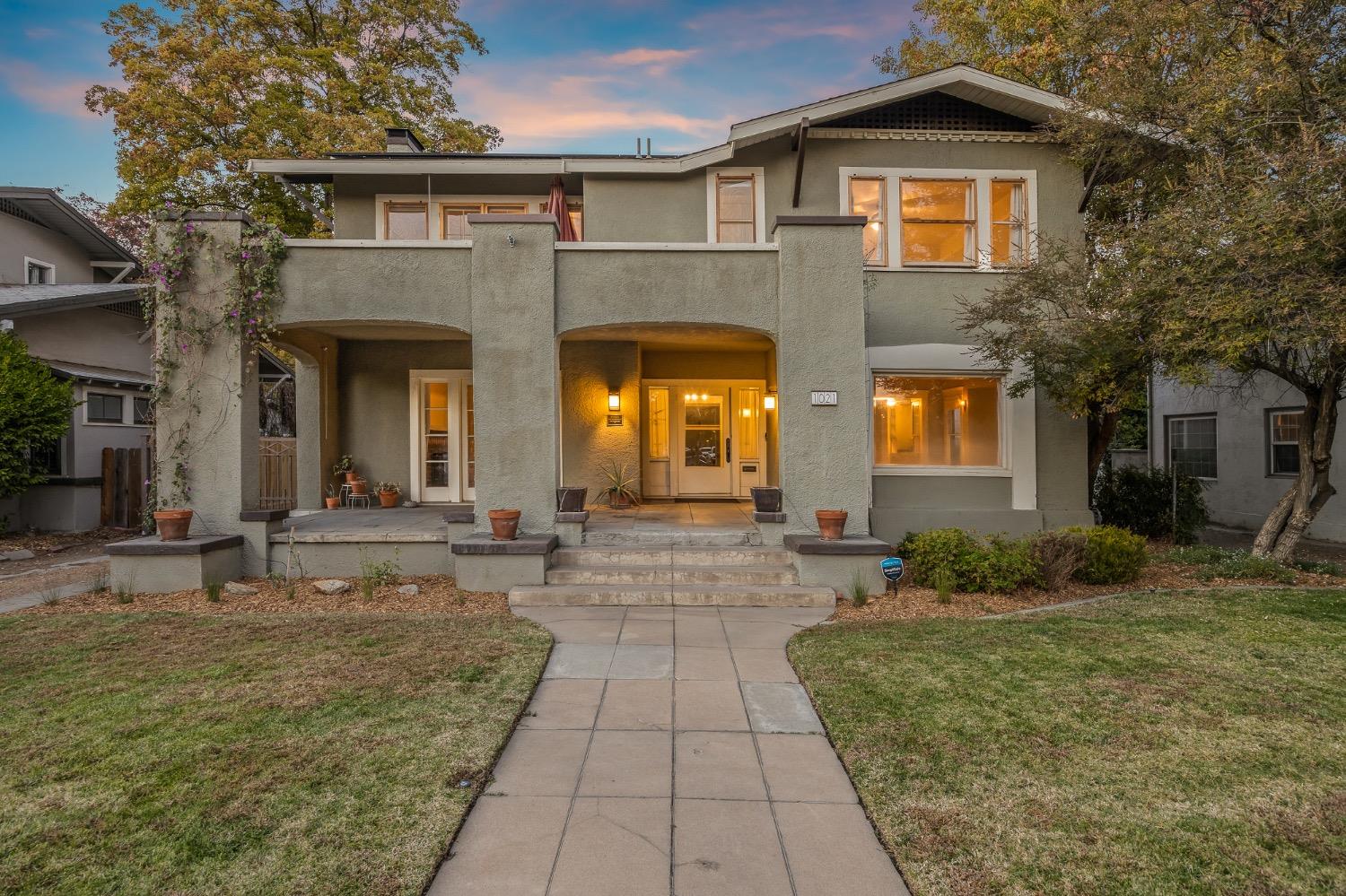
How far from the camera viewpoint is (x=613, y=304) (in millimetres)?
8109

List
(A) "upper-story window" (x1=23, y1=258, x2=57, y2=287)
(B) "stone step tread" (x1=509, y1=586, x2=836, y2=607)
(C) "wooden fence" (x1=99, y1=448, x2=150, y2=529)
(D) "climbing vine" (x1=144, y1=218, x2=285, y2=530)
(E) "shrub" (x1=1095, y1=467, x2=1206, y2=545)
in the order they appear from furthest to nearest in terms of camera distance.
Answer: (A) "upper-story window" (x1=23, y1=258, x2=57, y2=287), (C) "wooden fence" (x1=99, y1=448, x2=150, y2=529), (E) "shrub" (x1=1095, y1=467, x2=1206, y2=545), (D) "climbing vine" (x1=144, y1=218, x2=285, y2=530), (B) "stone step tread" (x1=509, y1=586, x2=836, y2=607)

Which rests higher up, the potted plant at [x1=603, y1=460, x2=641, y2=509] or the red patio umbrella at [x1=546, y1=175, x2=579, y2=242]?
the red patio umbrella at [x1=546, y1=175, x2=579, y2=242]

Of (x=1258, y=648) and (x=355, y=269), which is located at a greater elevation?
(x=355, y=269)

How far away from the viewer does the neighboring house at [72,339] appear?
1211 cm

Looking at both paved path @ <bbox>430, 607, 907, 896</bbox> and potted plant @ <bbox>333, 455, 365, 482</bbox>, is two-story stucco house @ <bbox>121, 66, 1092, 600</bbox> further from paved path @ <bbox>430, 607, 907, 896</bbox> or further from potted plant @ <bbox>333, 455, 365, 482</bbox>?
paved path @ <bbox>430, 607, 907, 896</bbox>

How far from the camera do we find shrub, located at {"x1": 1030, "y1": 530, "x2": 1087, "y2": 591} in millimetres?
7418

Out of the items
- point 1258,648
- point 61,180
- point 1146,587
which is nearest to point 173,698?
point 1258,648

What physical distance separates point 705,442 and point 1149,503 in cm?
783

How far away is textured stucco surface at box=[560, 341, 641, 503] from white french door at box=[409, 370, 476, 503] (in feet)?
6.01

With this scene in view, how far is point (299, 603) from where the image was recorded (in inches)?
275

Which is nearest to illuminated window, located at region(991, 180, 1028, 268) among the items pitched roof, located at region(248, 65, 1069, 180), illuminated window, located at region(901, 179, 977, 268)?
illuminated window, located at region(901, 179, 977, 268)

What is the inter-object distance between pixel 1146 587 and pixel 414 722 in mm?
8151

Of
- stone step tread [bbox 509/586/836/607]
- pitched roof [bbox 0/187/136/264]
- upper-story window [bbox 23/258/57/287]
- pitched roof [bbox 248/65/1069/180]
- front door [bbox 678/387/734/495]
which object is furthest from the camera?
upper-story window [bbox 23/258/57/287]

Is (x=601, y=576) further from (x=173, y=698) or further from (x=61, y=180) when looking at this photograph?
(x=61, y=180)
